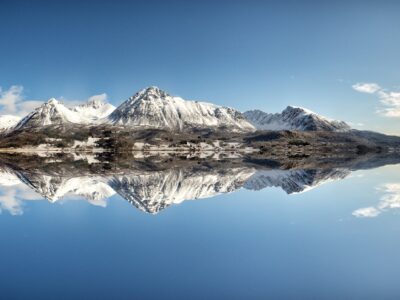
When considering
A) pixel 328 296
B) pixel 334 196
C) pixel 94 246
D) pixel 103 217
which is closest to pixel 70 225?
pixel 103 217

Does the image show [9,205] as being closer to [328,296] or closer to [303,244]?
[303,244]

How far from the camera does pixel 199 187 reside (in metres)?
52.2

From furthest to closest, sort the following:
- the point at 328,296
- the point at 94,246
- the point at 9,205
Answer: the point at 9,205 → the point at 94,246 → the point at 328,296

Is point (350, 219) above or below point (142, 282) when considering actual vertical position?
above

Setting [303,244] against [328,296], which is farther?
[303,244]

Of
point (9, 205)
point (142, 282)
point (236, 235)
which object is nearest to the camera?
point (142, 282)

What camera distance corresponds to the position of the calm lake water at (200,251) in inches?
607

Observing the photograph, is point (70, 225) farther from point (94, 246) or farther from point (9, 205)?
point (9, 205)

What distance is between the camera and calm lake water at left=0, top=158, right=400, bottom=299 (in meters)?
15.4

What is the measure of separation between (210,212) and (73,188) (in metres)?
24.1

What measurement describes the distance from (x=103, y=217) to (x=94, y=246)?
946 cm

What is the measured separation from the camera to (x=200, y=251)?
20422 mm

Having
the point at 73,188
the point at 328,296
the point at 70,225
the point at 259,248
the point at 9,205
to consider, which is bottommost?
the point at 328,296

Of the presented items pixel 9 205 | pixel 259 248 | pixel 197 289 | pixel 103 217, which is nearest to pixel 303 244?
pixel 259 248
